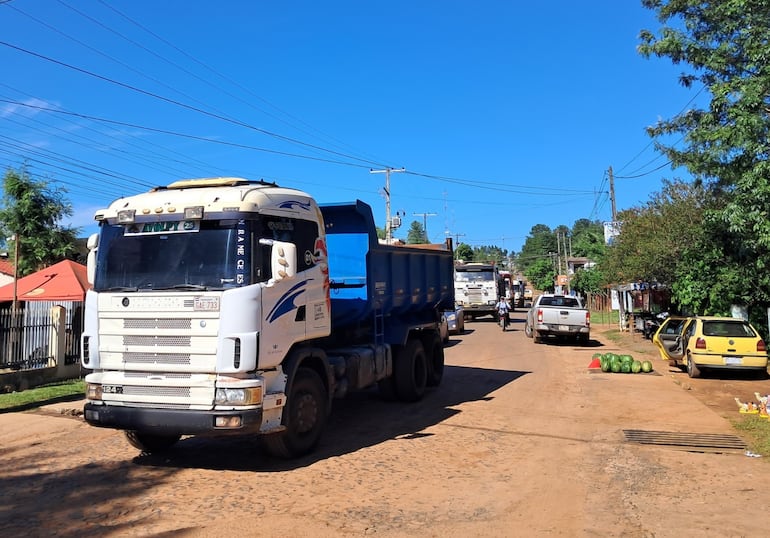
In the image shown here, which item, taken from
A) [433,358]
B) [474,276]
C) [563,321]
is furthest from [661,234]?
[474,276]

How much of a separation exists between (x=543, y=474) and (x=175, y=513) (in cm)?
391

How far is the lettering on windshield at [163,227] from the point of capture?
681 centimetres

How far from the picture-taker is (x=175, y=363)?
657cm

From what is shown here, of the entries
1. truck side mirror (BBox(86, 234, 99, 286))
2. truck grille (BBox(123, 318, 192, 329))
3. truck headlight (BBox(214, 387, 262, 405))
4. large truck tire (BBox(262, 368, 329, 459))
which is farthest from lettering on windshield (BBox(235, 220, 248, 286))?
truck side mirror (BBox(86, 234, 99, 286))

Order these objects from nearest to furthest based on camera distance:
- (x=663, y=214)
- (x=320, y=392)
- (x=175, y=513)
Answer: (x=175, y=513) < (x=320, y=392) < (x=663, y=214)

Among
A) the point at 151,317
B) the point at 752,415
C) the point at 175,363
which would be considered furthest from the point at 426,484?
the point at 752,415

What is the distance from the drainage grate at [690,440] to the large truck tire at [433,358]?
4690mm

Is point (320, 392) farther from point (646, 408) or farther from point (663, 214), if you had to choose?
point (663, 214)

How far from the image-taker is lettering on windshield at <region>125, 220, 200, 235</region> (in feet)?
22.3

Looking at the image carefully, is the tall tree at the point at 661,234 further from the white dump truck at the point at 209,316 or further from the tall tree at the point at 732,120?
the white dump truck at the point at 209,316

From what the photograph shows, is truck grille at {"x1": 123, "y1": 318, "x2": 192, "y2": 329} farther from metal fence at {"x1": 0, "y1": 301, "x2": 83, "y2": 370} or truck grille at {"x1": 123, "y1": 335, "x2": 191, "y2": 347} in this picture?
metal fence at {"x1": 0, "y1": 301, "x2": 83, "y2": 370}

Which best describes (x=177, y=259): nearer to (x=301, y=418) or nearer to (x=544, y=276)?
(x=301, y=418)

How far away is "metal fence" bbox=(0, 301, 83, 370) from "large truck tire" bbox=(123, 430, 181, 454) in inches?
334

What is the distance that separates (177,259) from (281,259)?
117cm
